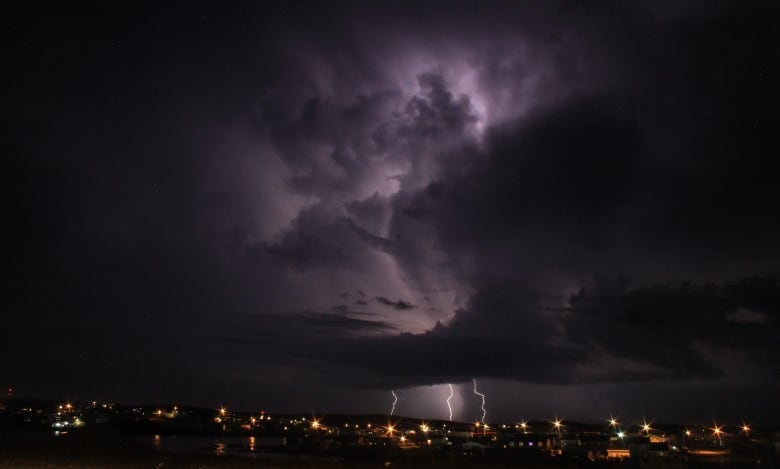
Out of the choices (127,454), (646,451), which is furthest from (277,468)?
(646,451)

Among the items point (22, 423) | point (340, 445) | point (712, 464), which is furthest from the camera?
point (22, 423)

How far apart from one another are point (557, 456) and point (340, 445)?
4444 centimetres

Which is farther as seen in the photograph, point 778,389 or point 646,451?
point 646,451

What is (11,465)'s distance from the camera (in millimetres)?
42406

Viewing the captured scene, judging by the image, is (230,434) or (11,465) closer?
(11,465)

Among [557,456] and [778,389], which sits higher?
[778,389]

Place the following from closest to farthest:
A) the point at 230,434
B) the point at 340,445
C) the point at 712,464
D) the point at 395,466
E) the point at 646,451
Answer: the point at 395,466 < the point at 712,464 < the point at 646,451 < the point at 340,445 < the point at 230,434

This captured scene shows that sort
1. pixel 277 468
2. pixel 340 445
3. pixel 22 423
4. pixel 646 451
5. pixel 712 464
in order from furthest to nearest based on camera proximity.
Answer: pixel 22 423
pixel 340 445
pixel 646 451
pixel 712 464
pixel 277 468

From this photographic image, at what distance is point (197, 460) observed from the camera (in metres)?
56.9

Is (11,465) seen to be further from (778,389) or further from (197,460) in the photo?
(778,389)

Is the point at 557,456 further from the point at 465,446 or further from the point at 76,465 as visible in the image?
the point at 76,465

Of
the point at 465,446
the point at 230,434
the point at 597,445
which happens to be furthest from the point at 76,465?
the point at 230,434

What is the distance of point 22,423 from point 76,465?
185 metres

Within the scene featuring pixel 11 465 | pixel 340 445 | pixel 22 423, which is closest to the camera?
pixel 11 465
